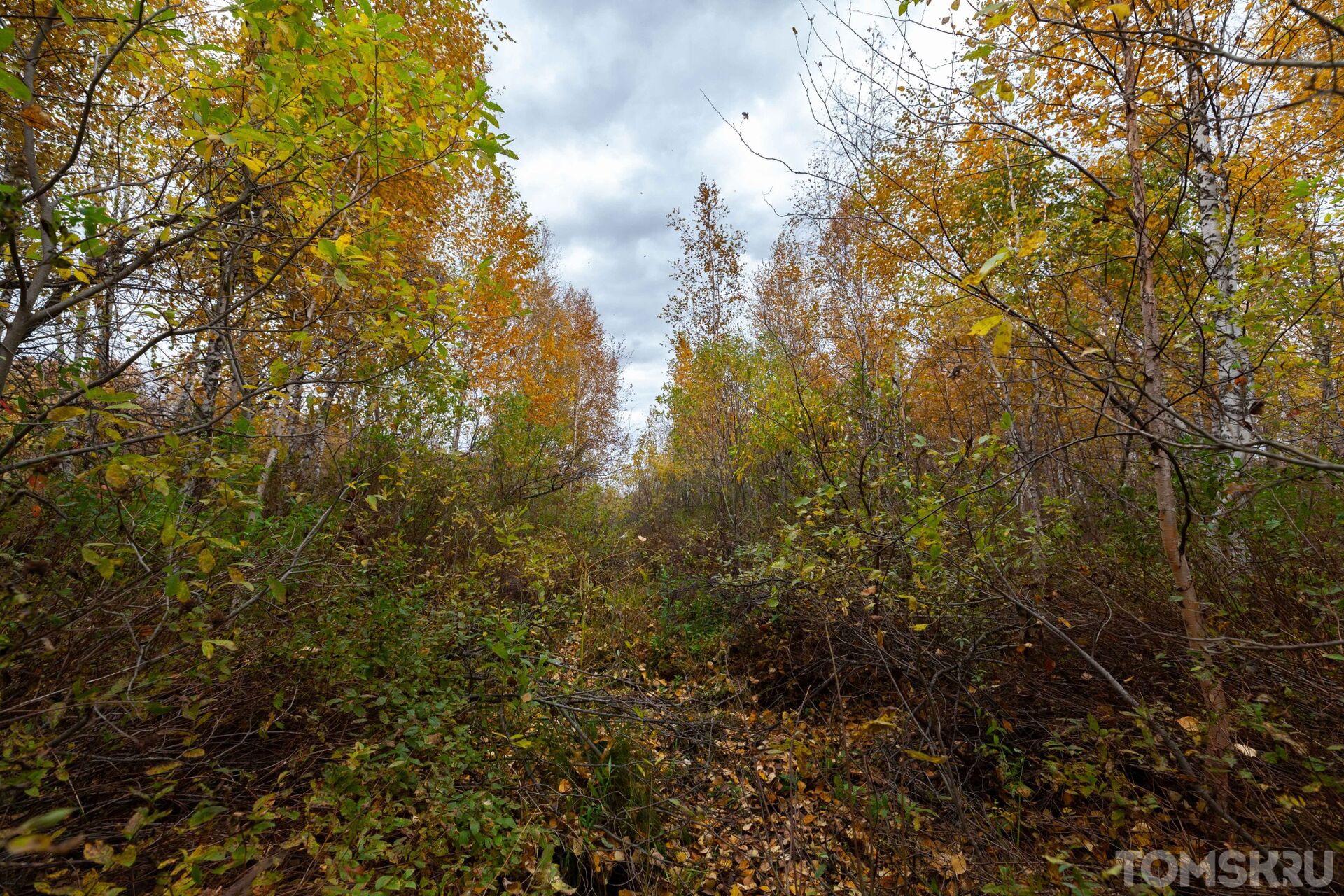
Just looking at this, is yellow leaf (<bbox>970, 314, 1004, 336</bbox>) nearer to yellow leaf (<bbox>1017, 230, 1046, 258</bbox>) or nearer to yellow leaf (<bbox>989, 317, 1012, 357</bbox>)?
yellow leaf (<bbox>989, 317, 1012, 357</bbox>)

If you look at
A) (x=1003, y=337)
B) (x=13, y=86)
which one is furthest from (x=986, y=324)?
(x=13, y=86)

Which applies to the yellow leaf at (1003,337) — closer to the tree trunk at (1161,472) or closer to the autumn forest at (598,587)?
the autumn forest at (598,587)

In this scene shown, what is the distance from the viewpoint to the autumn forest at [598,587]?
1.75m

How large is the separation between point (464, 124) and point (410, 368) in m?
1.94

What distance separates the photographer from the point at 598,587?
4699 mm

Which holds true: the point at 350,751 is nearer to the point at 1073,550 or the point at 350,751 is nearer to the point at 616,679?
the point at 616,679

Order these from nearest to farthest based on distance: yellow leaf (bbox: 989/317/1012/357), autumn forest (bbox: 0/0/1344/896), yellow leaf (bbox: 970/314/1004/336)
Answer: yellow leaf (bbox: 989/317/1012/357), yellow leaf (bbox: 970/314/1004/336), autumn forest (bbox: 0/0/1344/896)

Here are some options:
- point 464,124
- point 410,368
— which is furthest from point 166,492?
point 410,368

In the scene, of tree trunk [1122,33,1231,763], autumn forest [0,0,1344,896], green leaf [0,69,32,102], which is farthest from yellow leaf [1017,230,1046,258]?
green leaf [0,69,32,102]

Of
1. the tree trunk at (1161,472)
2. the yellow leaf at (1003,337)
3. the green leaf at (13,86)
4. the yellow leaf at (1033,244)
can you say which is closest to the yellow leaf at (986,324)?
the yellow leaf at (1003,337)

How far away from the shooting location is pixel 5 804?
161 centimetres

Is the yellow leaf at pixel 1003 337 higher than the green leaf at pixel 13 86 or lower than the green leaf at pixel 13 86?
lower

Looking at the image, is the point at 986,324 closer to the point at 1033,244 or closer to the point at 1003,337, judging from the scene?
the point at 1003,337

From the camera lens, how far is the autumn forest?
175 cm
